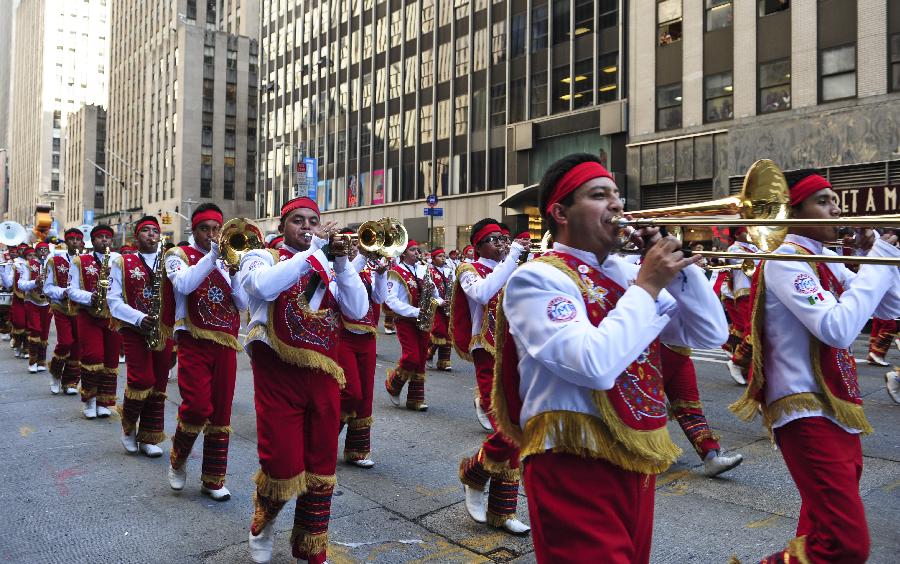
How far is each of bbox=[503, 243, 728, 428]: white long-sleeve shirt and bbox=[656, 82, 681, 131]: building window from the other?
25.0 m

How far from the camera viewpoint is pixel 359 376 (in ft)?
23.2

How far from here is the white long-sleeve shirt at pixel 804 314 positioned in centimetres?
325

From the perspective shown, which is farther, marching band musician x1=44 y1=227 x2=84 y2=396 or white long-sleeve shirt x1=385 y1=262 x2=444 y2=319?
marching band musician x1=44 y1=227 x2=84 y2=396

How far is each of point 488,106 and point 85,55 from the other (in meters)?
120

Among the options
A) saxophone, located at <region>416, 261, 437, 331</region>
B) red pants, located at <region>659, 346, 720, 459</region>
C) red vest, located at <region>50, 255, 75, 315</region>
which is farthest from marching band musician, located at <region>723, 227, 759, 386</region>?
red vest, located at <region>50, 255, 75, 315</region>

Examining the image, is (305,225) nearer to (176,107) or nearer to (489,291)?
(489,291)

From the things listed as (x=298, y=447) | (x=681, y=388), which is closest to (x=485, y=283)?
(x=681, y=388)

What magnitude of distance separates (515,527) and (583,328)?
9.21 ft

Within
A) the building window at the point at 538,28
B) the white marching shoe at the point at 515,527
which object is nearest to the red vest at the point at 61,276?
the white marching shoe at the point at 515,527

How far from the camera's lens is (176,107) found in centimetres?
7369

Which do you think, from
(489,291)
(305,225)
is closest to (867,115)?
(489,291)

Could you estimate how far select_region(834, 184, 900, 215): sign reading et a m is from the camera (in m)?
18.7

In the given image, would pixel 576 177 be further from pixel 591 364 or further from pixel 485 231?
pixel 485 231

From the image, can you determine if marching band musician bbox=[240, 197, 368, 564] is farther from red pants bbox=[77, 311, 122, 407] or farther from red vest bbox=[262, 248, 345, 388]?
red pants bbox=[77, 311, 122, 407]
